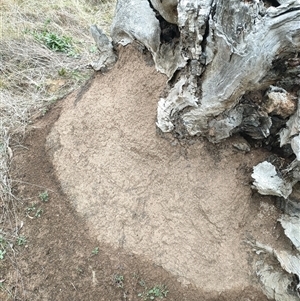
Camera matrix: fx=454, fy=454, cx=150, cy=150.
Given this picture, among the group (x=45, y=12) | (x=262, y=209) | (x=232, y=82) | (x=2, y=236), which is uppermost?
(x=232, y=82)

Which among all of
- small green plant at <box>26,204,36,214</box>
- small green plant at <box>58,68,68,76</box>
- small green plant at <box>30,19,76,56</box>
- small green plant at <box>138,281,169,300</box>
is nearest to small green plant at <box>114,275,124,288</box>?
small green plant at <box>138,281,169,300</box>

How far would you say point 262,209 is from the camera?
2.40 meters

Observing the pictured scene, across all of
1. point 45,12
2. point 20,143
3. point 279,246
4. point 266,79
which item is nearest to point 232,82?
point 266,79

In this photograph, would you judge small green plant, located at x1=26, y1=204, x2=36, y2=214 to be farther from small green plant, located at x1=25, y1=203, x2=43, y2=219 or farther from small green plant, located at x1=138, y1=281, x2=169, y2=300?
small green plant, located at x1=138, y1=281, x2=169, y2=300

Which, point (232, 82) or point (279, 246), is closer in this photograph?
point (232, 82)

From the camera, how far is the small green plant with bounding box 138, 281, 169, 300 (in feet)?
7.69

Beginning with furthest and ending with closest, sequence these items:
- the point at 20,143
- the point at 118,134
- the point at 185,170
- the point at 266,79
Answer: the point at 20,143 < the point at 118,134 < the point at 185,170 < the point at 266,79

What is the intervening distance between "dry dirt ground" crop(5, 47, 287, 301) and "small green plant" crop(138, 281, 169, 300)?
18 millimetres

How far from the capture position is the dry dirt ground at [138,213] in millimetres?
2377

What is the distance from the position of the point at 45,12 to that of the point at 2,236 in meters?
3.85

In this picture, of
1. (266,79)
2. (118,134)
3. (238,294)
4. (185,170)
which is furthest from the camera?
(118,134)

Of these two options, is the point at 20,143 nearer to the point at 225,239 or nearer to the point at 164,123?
the point at 164,123

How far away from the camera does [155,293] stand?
2348mm

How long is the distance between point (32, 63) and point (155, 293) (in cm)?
284
